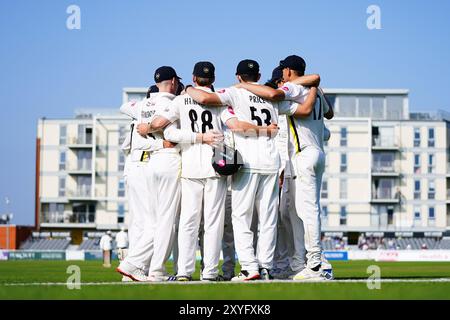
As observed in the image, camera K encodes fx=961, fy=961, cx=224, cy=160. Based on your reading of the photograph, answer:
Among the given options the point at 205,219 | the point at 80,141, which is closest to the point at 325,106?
the point at 205,219

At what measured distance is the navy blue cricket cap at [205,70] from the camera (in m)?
13.5

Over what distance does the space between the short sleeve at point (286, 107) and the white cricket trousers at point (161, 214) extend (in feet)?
5.26

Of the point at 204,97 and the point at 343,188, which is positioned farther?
the point at 343,188

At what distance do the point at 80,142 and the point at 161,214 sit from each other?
98287 mm

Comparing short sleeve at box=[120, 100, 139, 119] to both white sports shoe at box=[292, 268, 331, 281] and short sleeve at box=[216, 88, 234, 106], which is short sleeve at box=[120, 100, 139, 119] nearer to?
short sleeve at box=[216, 88, 234, 106]

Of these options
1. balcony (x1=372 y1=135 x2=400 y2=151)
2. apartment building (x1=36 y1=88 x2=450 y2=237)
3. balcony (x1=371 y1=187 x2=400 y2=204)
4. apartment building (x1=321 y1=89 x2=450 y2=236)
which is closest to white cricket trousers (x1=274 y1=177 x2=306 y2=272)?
apartment building (x1=36 y1=88 x2=450 y2=237)

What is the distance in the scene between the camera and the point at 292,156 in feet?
46.2

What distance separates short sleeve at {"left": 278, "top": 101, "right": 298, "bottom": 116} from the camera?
1366cm

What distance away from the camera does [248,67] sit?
1355 cm

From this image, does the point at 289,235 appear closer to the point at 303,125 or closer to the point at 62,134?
the point at 303,125

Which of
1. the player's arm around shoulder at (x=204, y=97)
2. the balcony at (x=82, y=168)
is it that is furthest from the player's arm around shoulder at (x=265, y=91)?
the balcony at (x=82, y=168)

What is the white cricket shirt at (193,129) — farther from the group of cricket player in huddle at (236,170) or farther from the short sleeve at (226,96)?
the short sleeve at (226,96)

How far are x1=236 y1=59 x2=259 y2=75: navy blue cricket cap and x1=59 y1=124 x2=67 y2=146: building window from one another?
99.5 metres
